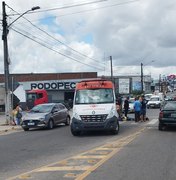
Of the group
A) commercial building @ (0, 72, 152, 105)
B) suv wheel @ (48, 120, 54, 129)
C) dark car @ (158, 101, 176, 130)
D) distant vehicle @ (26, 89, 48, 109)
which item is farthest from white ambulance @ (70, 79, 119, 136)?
distant vehicle @ (26, 89, 48, 109)

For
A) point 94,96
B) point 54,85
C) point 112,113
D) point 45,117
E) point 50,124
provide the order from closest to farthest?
point 112,113 < point 94,96 < point 45,117 < point 50,124 < point 54,85

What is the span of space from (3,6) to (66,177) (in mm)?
20715

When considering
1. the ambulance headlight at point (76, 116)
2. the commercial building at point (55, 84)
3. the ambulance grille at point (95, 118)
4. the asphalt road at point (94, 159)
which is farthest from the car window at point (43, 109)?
the commercial building at point (55, 84)

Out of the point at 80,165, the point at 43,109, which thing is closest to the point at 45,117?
the point at 43,109

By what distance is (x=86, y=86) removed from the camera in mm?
19625

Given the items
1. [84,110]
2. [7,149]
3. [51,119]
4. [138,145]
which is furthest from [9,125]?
[138,145]

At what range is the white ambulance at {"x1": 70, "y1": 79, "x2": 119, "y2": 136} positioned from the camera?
18.2 meters

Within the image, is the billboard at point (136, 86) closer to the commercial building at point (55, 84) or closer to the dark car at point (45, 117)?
the commercial building at point (55, 84)

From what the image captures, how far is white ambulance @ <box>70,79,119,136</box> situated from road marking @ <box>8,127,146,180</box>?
4.44 metres

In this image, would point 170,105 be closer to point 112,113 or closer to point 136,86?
point 112,113

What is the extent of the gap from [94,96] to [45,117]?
520 centimetres

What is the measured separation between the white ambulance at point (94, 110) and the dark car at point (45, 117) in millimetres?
4668

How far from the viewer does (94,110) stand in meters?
18.2

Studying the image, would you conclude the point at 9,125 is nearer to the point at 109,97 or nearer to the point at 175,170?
the point at 109,97
